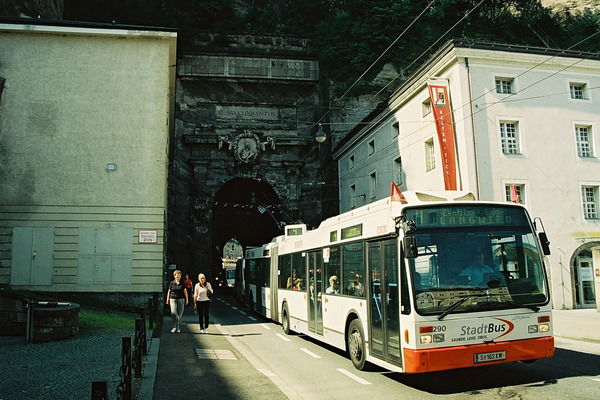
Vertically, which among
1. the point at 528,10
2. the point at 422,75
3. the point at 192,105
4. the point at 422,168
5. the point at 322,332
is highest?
the point at 528,10

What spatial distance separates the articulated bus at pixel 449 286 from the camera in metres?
6.92

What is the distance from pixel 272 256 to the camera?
16.7 m

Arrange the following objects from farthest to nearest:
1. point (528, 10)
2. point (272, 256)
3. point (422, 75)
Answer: point (528, 10) < point (422, 75) < point (272, 256)

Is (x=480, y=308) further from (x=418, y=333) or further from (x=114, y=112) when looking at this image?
(x=114, y=112)

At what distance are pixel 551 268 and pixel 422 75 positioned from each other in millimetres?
10911


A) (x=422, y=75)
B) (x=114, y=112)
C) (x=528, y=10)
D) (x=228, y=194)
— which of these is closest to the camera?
(x=114, y=112)

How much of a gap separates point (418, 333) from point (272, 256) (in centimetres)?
1020

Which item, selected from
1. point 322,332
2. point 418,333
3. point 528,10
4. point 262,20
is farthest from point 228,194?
point 418,333

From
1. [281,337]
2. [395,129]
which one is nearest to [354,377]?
[281,337]

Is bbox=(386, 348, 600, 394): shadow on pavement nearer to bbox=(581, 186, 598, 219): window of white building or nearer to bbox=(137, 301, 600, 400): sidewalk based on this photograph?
bbox=(137, 301, 600, 400): sidewalk

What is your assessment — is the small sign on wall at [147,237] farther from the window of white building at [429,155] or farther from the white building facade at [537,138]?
the window of white building at [429,155]

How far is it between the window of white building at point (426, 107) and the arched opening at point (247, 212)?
16973 mm

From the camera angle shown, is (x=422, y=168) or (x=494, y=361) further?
(x=422, y=168)

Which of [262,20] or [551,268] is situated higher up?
[262,20]
